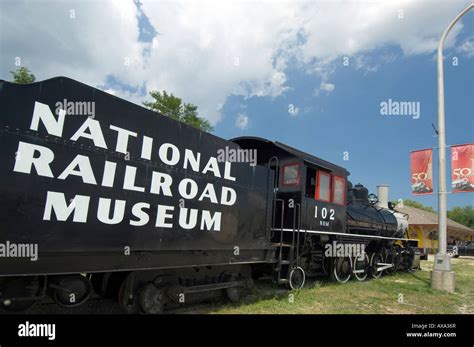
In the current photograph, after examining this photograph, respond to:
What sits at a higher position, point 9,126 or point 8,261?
point 9,126

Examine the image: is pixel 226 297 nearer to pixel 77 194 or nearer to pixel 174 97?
pixel 77 194

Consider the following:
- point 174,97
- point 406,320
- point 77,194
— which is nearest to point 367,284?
point 406,320

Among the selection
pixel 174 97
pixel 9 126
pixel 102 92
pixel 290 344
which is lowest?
pixel 290 344

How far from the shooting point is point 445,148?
384 inches

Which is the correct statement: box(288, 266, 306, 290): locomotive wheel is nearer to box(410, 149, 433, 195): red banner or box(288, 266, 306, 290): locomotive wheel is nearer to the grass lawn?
the grass lawn

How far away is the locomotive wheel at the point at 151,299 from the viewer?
493 cm

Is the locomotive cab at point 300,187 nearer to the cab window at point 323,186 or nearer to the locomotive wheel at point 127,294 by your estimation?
the cab window at point 323,186

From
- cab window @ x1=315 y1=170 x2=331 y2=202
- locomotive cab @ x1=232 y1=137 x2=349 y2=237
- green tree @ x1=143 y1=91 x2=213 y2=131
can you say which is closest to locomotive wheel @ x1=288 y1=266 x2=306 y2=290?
locomotive cab @ x1=232 y1=137 x2=349 y2=237

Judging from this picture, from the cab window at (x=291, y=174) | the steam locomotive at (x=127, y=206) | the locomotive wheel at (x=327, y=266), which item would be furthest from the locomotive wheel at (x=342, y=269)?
the cab window at (x=291, y=174)

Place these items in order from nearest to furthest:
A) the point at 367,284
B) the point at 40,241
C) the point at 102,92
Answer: the point at 40,241 → the point at 102,92 → the point at 367,284

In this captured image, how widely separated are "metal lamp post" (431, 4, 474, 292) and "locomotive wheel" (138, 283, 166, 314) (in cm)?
784

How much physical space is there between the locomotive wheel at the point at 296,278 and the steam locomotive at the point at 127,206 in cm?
8

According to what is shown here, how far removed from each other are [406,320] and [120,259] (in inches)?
192

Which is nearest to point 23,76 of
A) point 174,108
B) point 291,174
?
point 174,108
